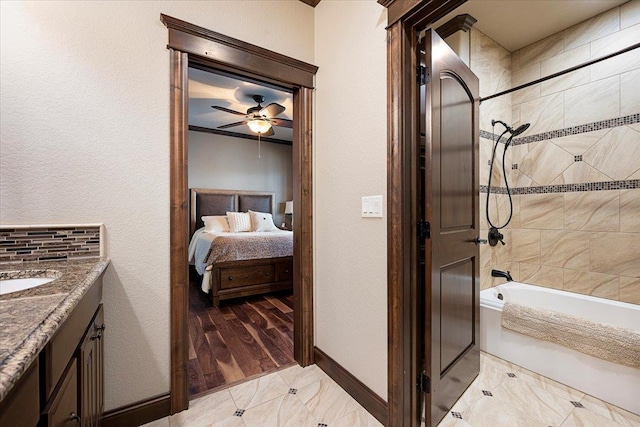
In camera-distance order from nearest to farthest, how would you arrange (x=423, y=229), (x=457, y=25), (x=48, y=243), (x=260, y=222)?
1. (x=48, y=243)
2. (x=423, y=229)
3. (x=457, y=25)
4. (x=260, y=222)

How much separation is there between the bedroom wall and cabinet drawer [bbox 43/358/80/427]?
474cm

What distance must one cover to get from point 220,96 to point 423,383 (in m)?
3.97

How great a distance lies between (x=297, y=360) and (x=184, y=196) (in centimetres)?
142

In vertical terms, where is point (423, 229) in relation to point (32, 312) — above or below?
above

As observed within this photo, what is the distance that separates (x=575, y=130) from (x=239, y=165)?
5007 mm

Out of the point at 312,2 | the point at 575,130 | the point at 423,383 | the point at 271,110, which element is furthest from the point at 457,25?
the point at 423,383

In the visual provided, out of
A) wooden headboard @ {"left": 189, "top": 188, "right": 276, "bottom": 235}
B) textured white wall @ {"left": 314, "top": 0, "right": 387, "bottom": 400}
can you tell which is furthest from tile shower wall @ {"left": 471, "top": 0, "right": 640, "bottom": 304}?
wooden headboard @ {"left": 189, "top": 188, "right": 276, "bottom": 235}

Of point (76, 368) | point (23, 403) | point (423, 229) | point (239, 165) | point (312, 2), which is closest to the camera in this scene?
point (23, 403)

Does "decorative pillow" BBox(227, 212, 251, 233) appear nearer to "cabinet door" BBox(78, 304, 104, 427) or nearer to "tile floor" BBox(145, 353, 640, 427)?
"tile floor" BBox(145, 353, 640, 427)

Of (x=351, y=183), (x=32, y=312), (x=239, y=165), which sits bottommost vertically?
(x=32, y=312)

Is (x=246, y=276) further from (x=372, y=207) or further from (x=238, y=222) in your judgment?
(x=372, y=207)

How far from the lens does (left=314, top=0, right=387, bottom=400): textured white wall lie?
1578mm

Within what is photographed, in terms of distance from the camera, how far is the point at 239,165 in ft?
18.7

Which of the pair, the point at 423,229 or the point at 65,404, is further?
the point at 423,229
